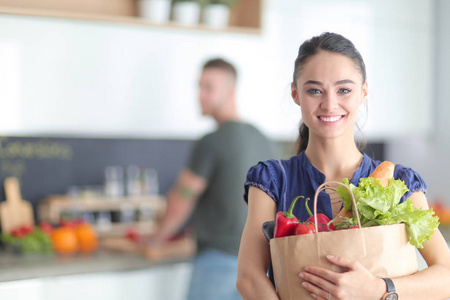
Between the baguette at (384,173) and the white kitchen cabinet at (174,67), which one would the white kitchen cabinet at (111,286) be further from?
the baguette at (384,173)

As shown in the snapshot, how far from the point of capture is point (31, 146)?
3.19 metres

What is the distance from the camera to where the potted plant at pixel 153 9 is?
9.09ft

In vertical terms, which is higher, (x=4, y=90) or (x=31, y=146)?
(x=4, y=90)

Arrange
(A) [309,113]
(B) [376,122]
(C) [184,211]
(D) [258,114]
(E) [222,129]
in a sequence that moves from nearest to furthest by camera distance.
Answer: (A) [309,113]
(E) [222,129]
(C) [184,211]
(D) [258,114]
(B) [376,122]

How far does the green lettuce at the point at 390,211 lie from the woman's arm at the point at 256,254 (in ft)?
0.54

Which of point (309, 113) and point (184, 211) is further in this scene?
point (184, 211)

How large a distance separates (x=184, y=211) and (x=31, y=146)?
1.04m

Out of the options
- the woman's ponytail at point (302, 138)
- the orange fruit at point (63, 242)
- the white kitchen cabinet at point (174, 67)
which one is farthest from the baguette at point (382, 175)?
the orange fruit at point (63, 242)

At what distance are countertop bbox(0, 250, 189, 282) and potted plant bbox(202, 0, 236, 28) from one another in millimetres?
1171

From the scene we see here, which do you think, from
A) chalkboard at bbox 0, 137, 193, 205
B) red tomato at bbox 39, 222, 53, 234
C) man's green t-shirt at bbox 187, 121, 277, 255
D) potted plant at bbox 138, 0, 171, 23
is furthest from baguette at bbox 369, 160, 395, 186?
chalkboard at bbox 0, 137, 193, 205

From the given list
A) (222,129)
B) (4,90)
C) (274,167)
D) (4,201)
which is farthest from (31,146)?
(274,167)

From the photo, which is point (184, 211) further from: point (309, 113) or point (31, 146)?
point (309, 113)

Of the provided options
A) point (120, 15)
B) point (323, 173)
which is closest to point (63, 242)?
point (120, 15)

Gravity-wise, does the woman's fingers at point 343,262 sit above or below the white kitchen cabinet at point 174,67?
below
